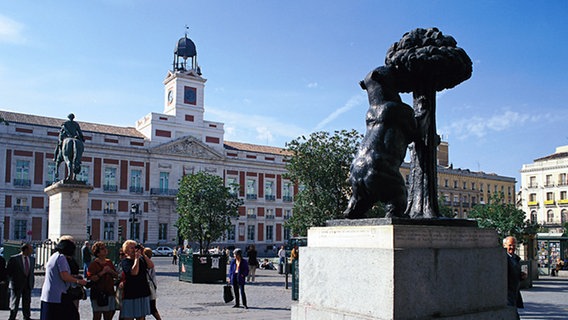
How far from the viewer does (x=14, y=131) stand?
44688mm

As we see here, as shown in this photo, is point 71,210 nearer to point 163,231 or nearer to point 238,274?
point 238,274

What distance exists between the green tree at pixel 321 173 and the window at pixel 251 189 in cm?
3267

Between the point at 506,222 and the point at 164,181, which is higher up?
the point at 164,181

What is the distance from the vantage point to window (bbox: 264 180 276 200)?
58500mm

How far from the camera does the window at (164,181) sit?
172ft

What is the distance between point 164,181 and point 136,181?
9.09 feet

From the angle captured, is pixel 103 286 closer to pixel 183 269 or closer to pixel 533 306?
pixel 533 306

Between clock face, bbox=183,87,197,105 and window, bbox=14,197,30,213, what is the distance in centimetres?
1770

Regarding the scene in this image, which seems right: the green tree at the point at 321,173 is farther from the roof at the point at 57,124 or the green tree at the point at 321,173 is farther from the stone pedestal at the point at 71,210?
the roof at the point at 57,124

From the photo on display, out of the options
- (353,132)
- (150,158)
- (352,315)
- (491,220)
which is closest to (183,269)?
(353,132)

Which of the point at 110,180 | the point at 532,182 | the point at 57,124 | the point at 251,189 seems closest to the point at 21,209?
the point at 110,180

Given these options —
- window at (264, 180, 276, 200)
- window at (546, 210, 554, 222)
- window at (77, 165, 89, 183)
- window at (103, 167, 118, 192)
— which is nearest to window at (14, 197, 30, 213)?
window at (77, 165, 89, 183)

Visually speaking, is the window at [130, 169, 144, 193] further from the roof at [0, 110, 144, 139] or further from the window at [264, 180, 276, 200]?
the window at [264, 180, 276, 200]

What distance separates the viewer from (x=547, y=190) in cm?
6562
